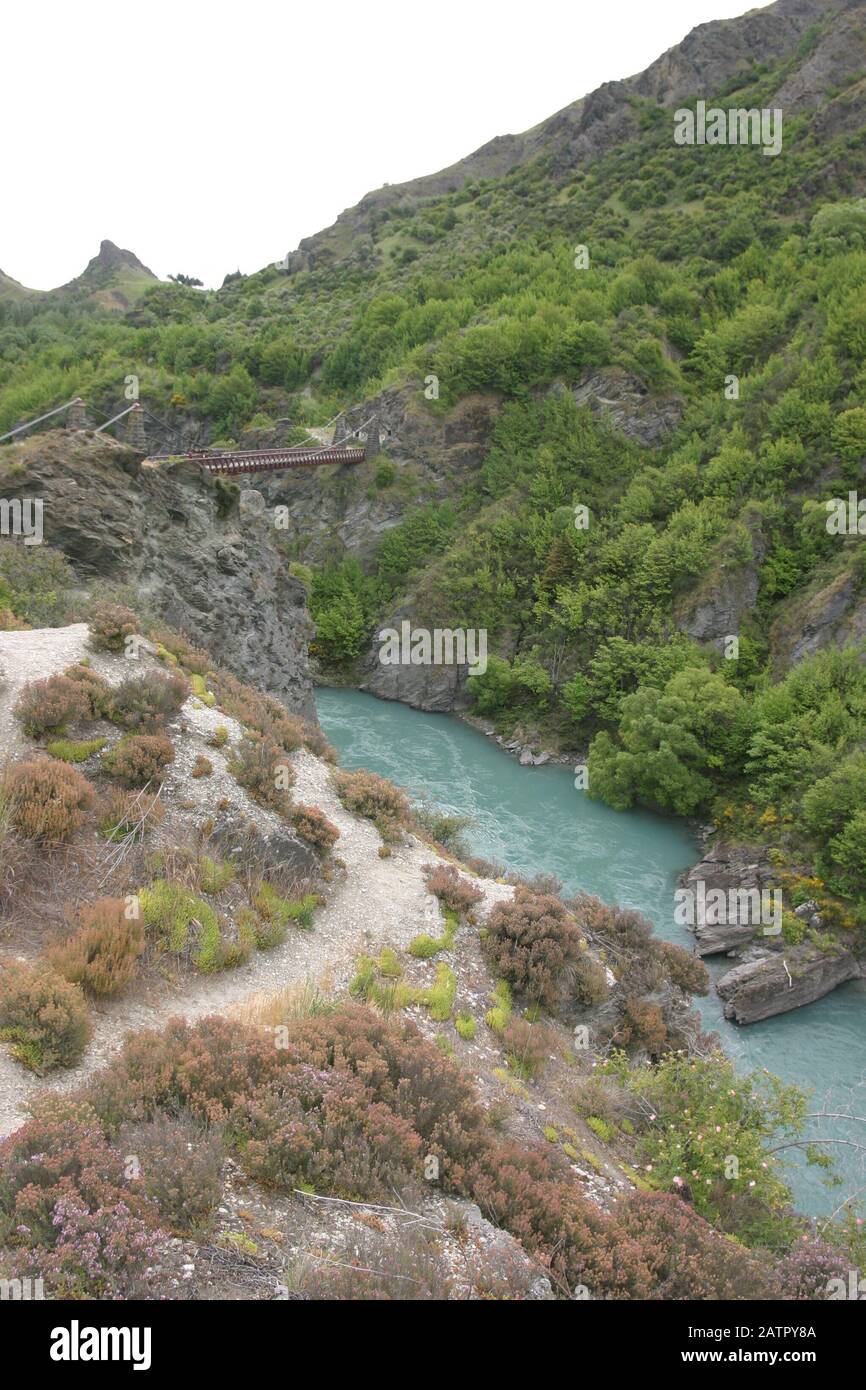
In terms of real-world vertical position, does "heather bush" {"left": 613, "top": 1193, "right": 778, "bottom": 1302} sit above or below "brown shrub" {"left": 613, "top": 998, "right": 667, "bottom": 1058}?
above

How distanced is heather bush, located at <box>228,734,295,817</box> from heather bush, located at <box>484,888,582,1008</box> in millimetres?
3700

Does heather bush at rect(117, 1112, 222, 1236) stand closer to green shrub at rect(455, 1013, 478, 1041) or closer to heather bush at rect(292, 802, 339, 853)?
green shrub at rect(455, 1013, 478, 1041)

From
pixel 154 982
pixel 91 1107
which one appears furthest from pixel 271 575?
pixel 91 1107

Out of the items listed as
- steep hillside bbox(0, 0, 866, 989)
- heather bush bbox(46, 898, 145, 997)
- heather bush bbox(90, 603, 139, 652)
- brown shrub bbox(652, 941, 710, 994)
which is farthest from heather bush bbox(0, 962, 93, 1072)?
steep hillside bbox(0, 0, 866, 989)

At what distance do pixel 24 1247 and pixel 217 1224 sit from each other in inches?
46.8

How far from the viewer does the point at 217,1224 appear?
4.95 metres

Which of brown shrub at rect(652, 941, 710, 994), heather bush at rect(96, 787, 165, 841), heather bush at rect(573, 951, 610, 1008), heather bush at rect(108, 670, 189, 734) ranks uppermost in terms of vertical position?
heather bush at rect(108, 670, 189, 734)

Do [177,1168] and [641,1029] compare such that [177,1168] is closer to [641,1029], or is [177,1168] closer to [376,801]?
[641,1029]

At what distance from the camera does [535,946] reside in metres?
11.4

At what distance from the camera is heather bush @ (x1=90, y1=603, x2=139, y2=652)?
13297mm

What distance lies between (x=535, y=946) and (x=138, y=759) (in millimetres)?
6249

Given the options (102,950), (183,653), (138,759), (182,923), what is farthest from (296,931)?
(183,653)

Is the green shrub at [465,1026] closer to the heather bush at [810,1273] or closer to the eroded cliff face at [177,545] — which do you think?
the heather bush at [810,1273]
